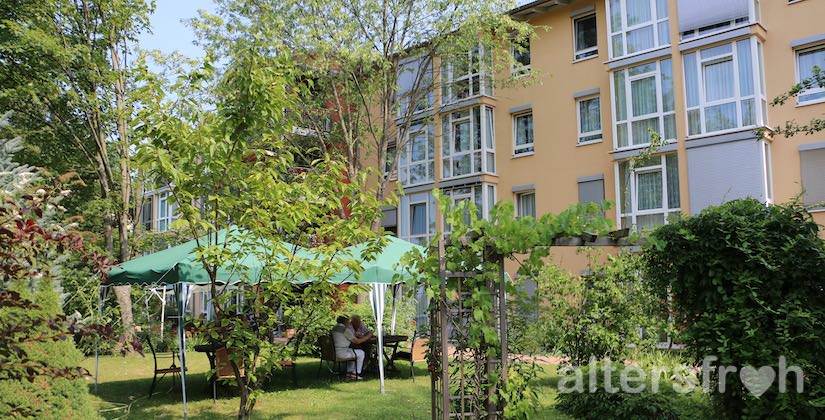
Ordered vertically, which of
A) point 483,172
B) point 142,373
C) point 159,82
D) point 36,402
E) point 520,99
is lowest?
point 142,373

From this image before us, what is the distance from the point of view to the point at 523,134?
23047mm

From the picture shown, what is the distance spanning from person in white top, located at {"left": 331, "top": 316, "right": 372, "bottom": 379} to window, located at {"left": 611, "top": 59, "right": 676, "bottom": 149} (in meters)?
11.0

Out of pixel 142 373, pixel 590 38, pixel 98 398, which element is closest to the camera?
pixel 98 398

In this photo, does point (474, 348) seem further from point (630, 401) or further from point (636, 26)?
point (636, 26)

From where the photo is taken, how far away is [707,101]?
1827 centimetres

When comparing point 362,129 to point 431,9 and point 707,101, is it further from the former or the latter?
point 707,101

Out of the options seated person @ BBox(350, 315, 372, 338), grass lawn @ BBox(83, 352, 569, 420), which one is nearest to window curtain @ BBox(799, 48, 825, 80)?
grass lawn @ BBox(83, 352, 569, 420)

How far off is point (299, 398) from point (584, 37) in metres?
15.9

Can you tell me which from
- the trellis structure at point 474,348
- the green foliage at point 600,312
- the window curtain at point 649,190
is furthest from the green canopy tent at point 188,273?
the window curtain at point 649,190

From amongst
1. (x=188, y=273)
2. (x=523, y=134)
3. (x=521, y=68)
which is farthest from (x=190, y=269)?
(x=523, y=134)

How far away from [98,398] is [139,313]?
12.8 meters

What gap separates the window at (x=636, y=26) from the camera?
19422mm

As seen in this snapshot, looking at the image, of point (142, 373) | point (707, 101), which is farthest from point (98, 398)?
point (707, 101)

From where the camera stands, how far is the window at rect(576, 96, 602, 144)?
20.9 m
